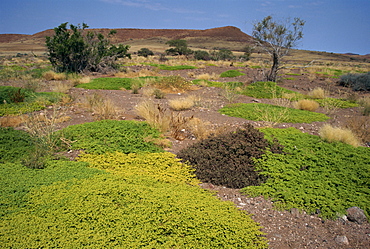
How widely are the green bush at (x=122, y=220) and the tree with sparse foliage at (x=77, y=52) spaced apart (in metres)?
17.4

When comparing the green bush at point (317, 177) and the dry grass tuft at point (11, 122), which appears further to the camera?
the dry grass tuft at point (11, 122)

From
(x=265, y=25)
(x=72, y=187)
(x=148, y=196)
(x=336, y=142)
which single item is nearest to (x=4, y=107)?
(x=72, y=187)

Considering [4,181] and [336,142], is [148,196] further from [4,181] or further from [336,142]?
[336,142]

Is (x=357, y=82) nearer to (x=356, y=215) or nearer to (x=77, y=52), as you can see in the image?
(x=356, y=215)

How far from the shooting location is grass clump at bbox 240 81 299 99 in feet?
45.9

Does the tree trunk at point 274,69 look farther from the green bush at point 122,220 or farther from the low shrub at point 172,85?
the green bush at point 122,220

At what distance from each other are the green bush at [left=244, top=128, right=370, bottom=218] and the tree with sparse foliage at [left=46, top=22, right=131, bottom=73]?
17260mm

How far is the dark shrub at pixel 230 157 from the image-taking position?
515 cm

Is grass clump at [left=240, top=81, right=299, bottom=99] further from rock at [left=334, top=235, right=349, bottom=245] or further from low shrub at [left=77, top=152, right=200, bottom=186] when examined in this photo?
rock at [left=334, top=235, right=349, bottom=245]

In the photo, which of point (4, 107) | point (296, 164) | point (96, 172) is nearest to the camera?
point (96, 172)

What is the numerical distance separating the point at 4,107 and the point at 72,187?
7376mm

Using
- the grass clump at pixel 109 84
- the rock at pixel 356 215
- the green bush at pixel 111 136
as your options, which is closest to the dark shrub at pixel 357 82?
the grass clump at pixel 109 84

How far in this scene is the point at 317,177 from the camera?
486 cm

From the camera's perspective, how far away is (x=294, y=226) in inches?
156
